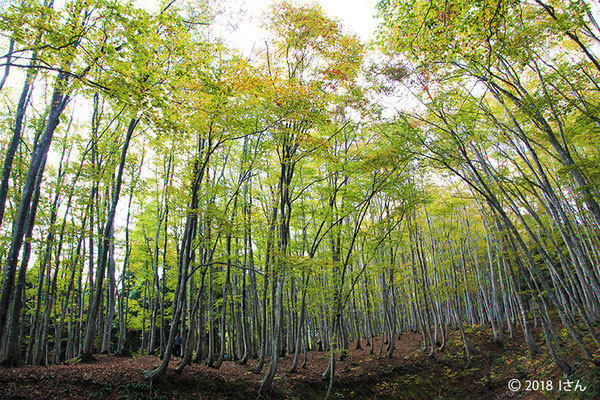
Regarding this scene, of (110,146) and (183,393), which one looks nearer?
(183,393)

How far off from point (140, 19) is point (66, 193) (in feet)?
27.6

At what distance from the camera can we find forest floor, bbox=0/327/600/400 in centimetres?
531

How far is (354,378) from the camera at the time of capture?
29.4 feet

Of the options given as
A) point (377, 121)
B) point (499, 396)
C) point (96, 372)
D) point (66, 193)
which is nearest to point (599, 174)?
point (377, 121)

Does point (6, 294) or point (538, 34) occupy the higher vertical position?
point (538, 34)

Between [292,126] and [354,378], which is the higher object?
[292,126]

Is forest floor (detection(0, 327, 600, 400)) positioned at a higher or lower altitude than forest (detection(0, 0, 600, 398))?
lower

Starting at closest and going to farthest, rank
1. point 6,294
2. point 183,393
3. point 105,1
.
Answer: point 105,1 → point 6,294 → point 183,393

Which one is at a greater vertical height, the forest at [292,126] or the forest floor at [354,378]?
the forest at [292,126]

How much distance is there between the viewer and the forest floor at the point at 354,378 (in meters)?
5.31

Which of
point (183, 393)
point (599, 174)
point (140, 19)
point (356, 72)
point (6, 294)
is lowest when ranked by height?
point (183, 393)

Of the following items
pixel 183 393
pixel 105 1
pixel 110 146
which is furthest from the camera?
pixel 110 146

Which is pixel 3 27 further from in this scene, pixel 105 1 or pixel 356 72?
pixel 356 72

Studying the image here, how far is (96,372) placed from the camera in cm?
587
